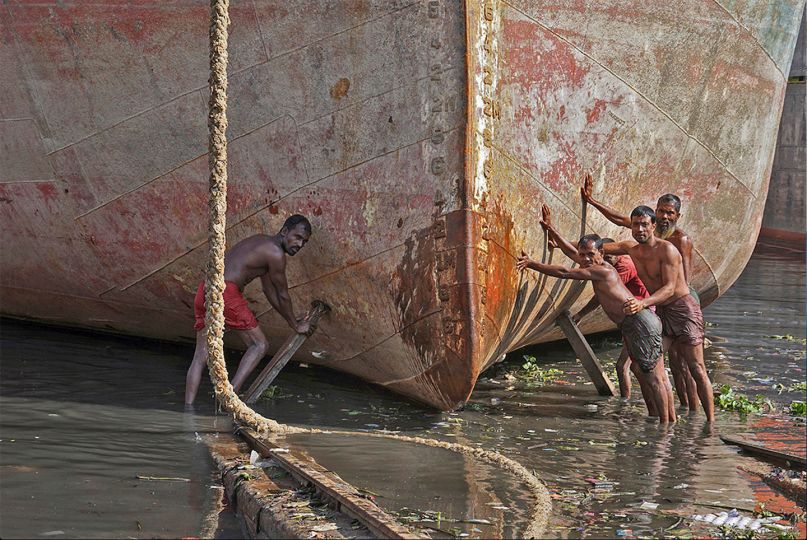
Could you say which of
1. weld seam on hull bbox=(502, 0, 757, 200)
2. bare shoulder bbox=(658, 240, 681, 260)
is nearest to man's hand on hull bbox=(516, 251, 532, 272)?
bare shoulder bbox=(658, 240, 681, 260)

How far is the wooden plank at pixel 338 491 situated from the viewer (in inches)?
173

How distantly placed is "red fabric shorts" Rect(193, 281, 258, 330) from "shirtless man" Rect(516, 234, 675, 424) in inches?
83.7

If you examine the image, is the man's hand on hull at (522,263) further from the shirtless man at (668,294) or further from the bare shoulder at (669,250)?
the bare shoulder at (669,250)

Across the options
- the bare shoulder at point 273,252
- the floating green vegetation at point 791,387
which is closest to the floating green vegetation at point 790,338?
the floating green vegetation at point 791,387

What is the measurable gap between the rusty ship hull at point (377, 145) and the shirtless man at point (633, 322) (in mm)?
280

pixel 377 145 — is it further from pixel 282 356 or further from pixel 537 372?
pixel 537 372

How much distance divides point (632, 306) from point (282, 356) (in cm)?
236

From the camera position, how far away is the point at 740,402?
26.8 ft

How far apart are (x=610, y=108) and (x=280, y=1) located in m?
2.37

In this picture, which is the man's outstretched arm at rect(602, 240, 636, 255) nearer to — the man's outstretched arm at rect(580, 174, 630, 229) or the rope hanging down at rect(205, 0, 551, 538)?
the man's outstretched arm at rect(580, 174, 630, 229)

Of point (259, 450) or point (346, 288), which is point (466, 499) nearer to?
point (259, 450)

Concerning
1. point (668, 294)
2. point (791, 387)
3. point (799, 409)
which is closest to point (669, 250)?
point (668, 294)

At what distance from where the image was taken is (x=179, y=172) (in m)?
7.73

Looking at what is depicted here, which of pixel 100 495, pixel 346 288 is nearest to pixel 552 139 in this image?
pixel 346 288
